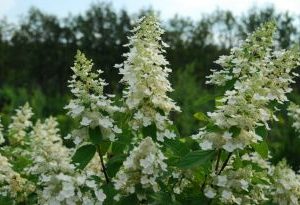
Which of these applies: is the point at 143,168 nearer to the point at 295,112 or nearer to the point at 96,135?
the point at 96,135

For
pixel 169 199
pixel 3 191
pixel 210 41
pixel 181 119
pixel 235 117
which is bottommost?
pixel 169 199

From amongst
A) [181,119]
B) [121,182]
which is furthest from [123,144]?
[181,119]

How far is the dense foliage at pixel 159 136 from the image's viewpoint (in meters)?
3.30

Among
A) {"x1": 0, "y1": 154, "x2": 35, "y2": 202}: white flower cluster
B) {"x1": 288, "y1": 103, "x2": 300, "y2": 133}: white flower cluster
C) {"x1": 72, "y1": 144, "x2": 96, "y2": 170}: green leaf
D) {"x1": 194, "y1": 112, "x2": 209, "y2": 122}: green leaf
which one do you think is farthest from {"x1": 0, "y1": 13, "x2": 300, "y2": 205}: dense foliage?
{"x1": 288, "y1": 103, "x2": 300, "y2": 133}: white flower cluster

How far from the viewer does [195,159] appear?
3.35m

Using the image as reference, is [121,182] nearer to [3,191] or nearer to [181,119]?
[3,191]

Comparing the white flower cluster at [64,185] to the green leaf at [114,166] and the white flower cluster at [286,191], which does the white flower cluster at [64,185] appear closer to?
the green leaf at [114,166]

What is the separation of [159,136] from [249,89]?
0.57 m

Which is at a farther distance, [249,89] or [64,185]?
[249,89]

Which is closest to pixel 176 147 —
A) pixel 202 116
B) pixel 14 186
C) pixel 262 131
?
pixel 202 116

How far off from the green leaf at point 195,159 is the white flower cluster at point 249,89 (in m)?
0.06

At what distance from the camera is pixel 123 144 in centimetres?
367

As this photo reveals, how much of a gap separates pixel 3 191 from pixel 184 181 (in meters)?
1.37

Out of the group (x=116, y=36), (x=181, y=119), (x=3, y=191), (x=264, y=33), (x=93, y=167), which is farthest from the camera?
(x=116, y=36)
